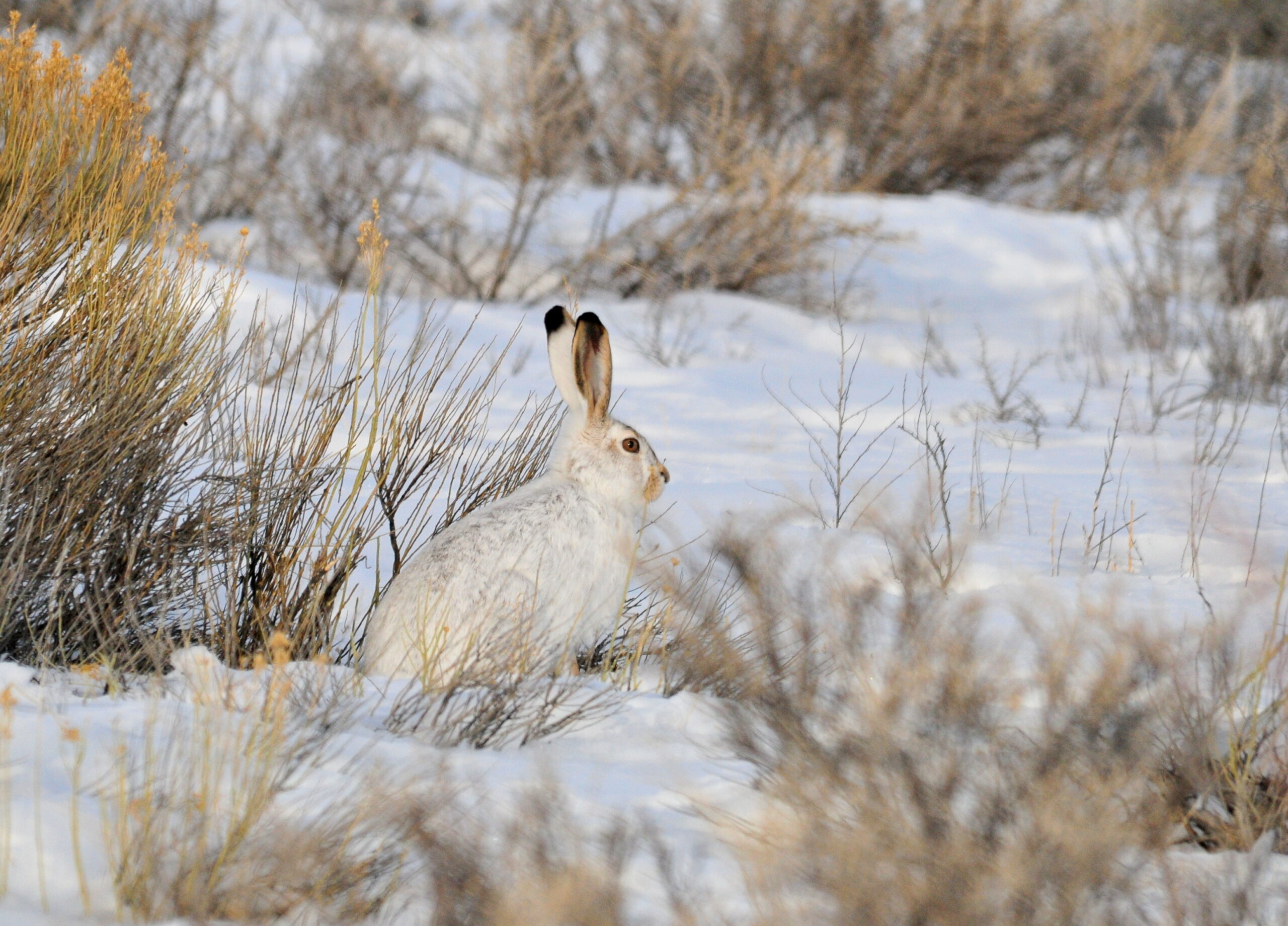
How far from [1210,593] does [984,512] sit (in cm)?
110

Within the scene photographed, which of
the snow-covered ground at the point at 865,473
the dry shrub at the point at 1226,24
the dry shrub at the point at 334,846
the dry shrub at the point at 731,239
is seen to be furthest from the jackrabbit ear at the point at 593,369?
the dry shrub at the point at 1226,24

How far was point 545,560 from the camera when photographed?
3070 millimetres

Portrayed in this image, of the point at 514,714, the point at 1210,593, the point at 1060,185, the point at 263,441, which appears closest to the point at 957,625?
the point at 514,714

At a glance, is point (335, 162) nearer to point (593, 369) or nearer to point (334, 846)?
point (593, 369)

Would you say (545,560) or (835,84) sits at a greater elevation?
(835,84)

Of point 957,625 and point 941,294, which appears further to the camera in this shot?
point 941,294

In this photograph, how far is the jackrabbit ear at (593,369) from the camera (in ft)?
11.2

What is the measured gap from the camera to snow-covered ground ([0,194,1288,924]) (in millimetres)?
2104

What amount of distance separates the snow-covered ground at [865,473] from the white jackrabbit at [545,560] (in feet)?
0.55

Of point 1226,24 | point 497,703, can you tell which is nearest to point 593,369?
point 497,703

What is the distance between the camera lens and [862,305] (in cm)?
1002

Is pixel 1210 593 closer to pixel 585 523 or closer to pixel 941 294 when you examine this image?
pixel 585 523

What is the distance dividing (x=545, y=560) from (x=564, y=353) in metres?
0.73

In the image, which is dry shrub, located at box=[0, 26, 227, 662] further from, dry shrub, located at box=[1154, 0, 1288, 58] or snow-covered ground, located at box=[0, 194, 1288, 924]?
dry shrub, located at box=[1154, 0, 1288, 58]
